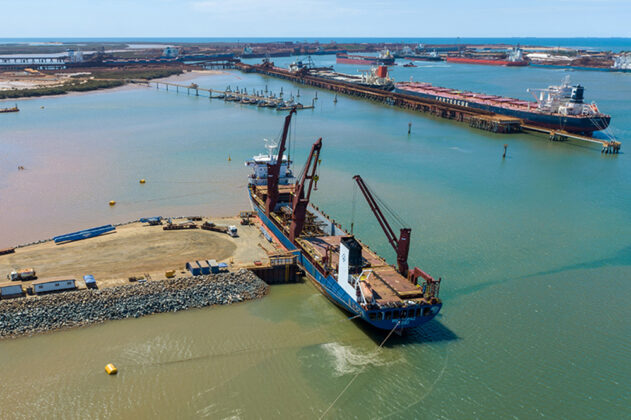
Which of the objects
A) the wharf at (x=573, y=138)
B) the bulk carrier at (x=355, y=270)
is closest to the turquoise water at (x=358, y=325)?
the bulk carrier at (x=355, y=270)

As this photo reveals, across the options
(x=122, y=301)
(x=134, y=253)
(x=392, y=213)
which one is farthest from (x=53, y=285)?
(x=392, y=213)

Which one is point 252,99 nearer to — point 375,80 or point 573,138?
point 375,80

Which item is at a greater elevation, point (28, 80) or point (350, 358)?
point (28, 80)

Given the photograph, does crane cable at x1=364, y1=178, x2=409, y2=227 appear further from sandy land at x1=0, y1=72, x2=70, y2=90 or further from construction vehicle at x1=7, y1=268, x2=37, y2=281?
sandy land at x1=0, y1=72, x2=70, y2=90

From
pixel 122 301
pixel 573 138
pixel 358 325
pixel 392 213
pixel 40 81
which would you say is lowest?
pixel 358 325

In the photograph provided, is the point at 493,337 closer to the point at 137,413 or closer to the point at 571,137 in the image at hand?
the point at 137,413

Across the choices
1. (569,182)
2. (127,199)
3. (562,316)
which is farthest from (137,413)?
(569,182)

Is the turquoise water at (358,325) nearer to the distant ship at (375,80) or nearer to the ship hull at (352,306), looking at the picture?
the ship hull at (352,306)
